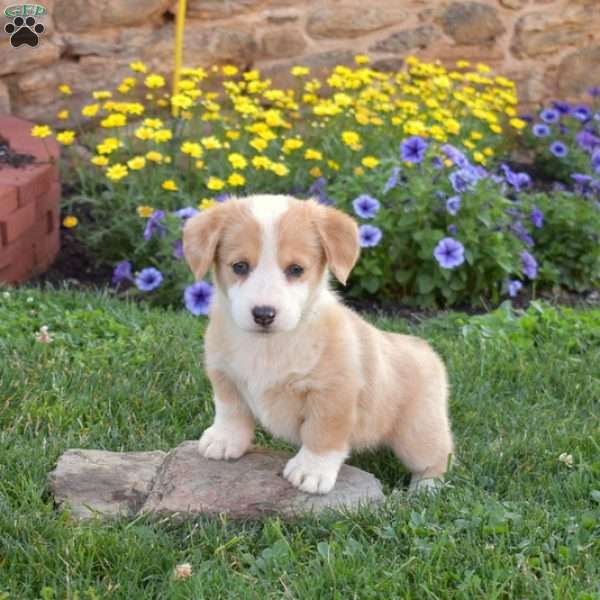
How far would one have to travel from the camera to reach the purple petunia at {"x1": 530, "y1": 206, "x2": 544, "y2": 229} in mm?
5539

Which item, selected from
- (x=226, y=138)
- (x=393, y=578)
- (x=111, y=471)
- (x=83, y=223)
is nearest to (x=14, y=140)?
(x=83, y=223)

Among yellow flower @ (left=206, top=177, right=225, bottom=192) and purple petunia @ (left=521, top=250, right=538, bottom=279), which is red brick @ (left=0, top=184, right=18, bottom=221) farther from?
purple petunia @ (left=521, top=250, right=538, bottom=279)

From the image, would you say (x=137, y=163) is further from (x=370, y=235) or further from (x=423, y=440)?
(x=423, y=440)

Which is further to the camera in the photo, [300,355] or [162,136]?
[162,136]

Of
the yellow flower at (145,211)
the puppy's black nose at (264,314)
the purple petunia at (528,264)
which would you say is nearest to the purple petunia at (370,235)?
the purple petunia at (528,264)

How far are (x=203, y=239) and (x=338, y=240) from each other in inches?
16.1

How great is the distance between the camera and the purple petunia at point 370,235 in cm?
492

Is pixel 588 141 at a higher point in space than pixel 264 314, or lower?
lower

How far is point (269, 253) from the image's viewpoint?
2.79 meters

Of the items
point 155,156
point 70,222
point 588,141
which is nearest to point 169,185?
point 155,156

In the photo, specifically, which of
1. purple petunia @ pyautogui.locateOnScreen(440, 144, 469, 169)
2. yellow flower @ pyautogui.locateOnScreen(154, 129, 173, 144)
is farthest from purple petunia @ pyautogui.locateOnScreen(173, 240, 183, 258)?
purple petunia @ pyautogui.locateOnScreen(440, 144, 469, 169)

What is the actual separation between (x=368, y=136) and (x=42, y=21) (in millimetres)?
2209

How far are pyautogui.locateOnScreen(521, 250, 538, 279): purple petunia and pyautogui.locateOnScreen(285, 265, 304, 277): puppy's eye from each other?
2757 mm

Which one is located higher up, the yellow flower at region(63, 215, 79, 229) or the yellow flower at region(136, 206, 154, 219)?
the yellow flower at region(136, 206, 154, 219)
